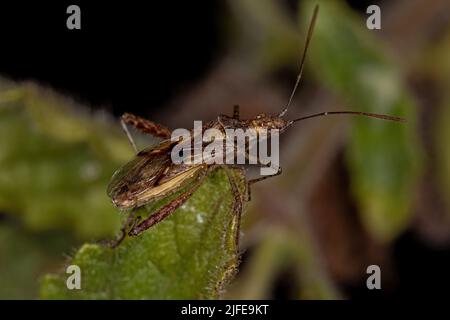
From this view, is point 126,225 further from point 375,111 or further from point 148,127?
point 375,111

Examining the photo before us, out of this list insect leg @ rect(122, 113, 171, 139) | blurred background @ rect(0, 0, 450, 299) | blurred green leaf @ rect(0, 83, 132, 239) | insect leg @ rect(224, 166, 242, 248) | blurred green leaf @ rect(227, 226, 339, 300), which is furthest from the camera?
blurred green leaf @ rect(227, 226, 339, 300)

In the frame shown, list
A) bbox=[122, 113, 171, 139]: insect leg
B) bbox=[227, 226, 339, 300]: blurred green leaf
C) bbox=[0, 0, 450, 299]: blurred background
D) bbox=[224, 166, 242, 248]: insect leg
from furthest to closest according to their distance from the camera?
bbox=[227, 226, 339, 300]: blurred green leaf, bbox=[0, 0, 450, 299]: blurred background, bbox=[122, 113, 171, 139]: insect leg, bbox=[224, 166, 242, 248]: insect leg

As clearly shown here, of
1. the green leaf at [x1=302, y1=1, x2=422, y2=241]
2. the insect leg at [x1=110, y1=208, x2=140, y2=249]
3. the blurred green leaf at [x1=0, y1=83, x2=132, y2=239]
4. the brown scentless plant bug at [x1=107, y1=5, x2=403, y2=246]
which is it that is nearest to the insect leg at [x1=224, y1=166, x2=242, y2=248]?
the brown scentless plant bug at [x1=107, y1=5, x2=403, y2=246]

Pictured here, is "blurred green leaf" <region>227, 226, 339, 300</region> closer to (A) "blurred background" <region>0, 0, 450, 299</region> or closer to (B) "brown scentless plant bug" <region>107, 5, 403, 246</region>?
(A) "blurred background" <region>0, 0, 450, 299</region>

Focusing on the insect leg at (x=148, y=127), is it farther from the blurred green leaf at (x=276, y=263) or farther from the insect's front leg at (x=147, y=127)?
the blurred green leaf at (x=276, y=263)

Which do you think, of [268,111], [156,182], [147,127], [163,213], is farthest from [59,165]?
[268,111]
